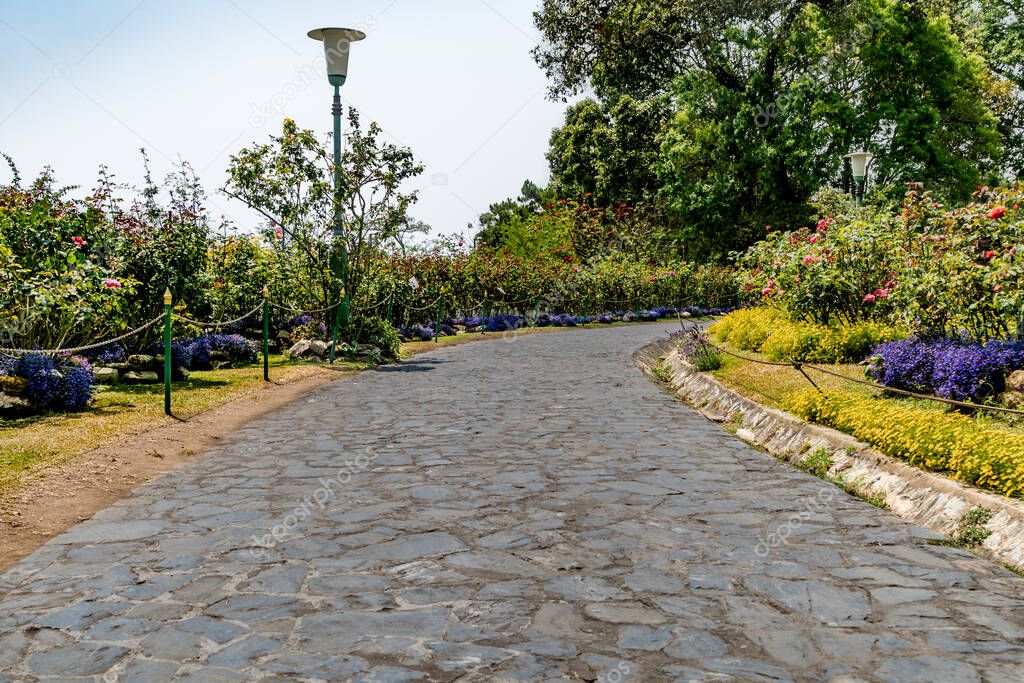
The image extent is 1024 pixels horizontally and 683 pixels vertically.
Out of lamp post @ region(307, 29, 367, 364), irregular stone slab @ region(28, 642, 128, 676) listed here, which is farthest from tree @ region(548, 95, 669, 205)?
irregular stone slab @ region(28, 642, 128, 676)

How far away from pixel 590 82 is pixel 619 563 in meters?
34.5

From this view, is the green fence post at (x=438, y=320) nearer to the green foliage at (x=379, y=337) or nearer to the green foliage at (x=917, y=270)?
the green foliage at (x=379, y=337)

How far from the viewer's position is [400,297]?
74.5ft

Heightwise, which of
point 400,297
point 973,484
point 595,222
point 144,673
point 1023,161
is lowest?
point 144,673

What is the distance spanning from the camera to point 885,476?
21.5ft

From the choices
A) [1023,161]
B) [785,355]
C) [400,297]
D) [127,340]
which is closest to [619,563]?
[785,355]

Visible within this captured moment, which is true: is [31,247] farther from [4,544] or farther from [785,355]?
[785,355]

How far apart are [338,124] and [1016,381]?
12.3 m

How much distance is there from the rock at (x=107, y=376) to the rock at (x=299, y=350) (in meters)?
4.56

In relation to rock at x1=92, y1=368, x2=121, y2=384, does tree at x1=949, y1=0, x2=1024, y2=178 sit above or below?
above

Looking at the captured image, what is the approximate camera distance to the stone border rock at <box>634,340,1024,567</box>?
17.0ft

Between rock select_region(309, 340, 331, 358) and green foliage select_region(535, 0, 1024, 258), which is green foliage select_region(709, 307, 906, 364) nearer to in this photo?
rock select_region(309, 340, 331, 358)

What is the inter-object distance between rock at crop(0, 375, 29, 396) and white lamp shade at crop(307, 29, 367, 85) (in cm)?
857

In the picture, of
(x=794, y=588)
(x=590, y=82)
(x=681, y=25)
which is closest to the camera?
(x=794, y=588)
